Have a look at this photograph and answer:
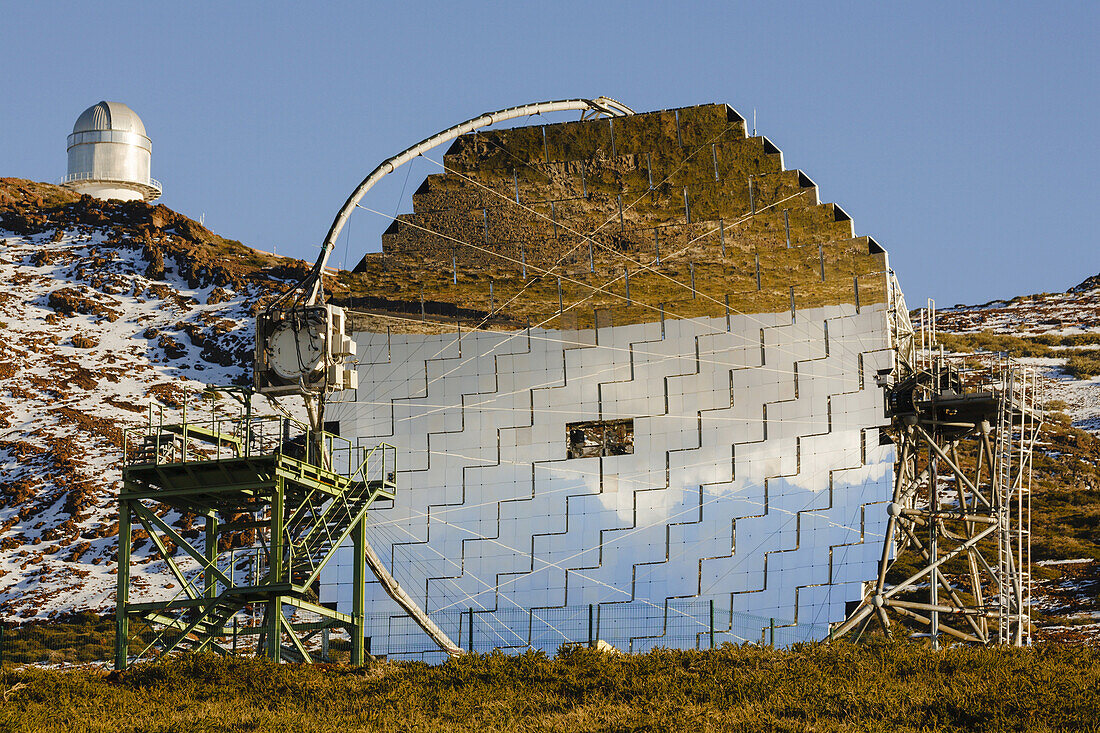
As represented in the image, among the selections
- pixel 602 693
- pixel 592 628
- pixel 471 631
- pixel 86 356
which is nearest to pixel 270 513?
pixel 471 631

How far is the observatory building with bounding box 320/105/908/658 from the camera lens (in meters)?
35.8

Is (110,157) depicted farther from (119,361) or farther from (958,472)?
(958,472)

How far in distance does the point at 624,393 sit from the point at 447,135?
8463 millimetres

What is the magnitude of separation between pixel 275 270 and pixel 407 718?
246 ft

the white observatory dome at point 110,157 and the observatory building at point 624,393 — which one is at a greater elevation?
the white observatory dome at point 110,157

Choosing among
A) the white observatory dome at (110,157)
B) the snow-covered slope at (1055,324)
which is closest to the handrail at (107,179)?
the white observatory dome at (110,157)

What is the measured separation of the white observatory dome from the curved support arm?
276ft

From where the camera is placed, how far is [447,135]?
3972 cm

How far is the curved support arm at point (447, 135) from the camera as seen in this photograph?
38.3 m

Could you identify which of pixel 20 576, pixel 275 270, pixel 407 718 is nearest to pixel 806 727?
pixel 407 718

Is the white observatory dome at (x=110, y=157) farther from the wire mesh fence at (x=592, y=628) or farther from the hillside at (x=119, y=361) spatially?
the wire mesh fence at (x=592, y=628)

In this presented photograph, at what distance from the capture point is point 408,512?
38500 millimetres

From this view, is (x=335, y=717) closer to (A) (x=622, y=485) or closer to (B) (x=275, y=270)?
(A) (x=622, y=485)

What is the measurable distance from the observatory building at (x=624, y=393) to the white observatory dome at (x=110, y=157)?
85.2 m
